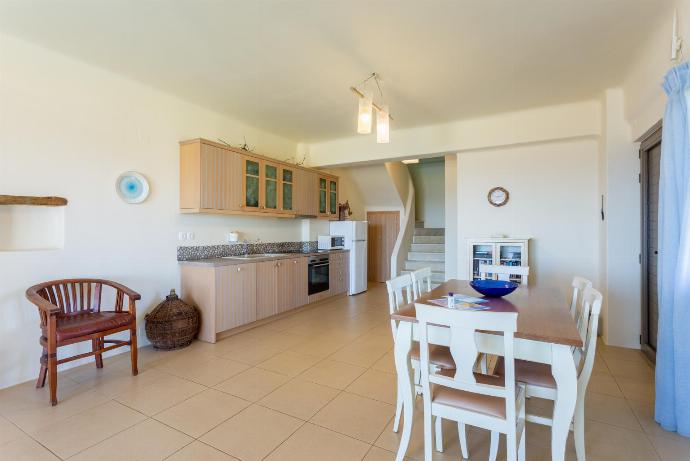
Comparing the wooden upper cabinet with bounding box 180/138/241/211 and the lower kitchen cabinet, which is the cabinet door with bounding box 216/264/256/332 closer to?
the lower kitchen cabinet

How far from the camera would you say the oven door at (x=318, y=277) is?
16.4 ft

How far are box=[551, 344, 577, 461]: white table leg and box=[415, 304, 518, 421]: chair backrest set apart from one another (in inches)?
8.9

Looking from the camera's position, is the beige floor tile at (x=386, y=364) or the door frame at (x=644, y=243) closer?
the beige floor tile at (x=386, y=364)

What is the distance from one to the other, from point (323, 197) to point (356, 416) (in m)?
3.90

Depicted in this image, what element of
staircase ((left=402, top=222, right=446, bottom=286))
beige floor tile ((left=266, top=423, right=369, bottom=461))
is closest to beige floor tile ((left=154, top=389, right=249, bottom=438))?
beige floor tile ((left=266, top=423, right=369, bottom=461))

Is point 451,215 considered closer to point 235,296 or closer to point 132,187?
point 235,296

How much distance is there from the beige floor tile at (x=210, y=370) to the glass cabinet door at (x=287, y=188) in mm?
2256

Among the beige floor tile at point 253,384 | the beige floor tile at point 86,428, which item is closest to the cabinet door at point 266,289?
the beige floor tile at point 253,384

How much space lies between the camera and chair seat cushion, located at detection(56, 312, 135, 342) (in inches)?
93.3

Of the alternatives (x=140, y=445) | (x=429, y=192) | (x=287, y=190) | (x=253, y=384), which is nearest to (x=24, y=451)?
(x=140, y=445)

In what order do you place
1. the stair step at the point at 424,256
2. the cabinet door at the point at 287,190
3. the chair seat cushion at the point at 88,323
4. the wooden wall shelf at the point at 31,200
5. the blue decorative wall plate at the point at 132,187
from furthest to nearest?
the stair step at the point at 424,256 < the cabinet door at the point at 287,190 < the blue decorative wall plate at the point at 132,187 < the wooden wall shelf at the point at 31,200 < the chair seat cushion at the point at 88,323

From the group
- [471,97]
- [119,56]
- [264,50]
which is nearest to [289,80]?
[264,50]

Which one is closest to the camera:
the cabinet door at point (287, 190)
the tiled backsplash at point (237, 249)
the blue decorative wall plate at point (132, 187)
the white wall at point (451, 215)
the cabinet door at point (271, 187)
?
the blue decorative wall plate at point (132, 187)

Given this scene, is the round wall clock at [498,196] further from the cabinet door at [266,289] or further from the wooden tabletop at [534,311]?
the cabinet door at [266,289]
